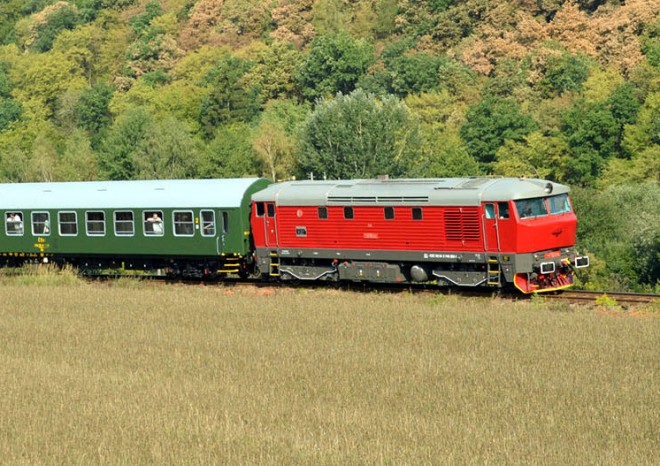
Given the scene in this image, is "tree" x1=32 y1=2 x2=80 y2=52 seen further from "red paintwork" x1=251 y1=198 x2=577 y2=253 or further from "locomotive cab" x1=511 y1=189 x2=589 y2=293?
"locomotive cab" x1=511 y1=189 x2=589 y2=293

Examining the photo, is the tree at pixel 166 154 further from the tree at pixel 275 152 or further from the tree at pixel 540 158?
the tree at pixel 540 158

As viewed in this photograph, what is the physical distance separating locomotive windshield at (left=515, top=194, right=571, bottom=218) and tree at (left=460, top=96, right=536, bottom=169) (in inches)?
2364

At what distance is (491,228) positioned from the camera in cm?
3244

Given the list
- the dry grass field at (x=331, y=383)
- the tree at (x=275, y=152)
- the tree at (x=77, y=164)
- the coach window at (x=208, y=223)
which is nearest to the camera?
the dry grass field at (x=331, y=383)

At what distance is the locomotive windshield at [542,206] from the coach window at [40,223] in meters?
20.2

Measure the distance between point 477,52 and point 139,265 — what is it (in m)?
78.1

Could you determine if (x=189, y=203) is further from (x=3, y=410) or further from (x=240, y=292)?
(x=3, y=410)

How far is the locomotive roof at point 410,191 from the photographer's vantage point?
32.6 metres

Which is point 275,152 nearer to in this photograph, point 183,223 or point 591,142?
point 591,142

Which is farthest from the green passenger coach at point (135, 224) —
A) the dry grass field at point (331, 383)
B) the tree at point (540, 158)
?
the tree at point (540, 158)

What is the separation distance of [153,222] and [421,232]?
1138 centimetres

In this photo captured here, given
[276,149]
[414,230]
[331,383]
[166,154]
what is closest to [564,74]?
[276,149]

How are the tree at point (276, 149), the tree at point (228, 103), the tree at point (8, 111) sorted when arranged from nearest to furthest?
the tree at point (276, 149) → the tree at point (228, 103) → the tree at point (8, 111)

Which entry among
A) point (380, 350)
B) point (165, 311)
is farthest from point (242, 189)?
point (380, 350)
